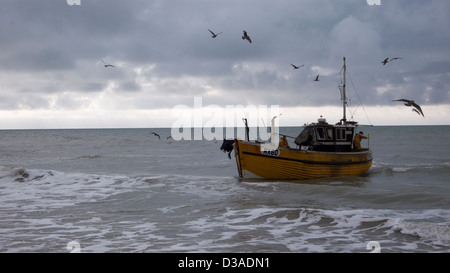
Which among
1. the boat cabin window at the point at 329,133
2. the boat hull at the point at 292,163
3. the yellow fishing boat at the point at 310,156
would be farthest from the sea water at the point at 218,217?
the boat cabin window at the point at 329,133

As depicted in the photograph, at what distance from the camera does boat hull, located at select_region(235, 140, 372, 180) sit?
58.6 feet

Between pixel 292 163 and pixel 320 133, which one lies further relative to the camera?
pixel 320 133

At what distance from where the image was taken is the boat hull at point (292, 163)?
17875 mm

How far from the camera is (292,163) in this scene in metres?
17.9

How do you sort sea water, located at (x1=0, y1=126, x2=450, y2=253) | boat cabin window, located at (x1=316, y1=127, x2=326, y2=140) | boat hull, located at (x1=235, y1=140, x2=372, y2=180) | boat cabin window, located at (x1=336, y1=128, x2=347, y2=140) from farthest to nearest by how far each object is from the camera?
boat cabin window, located at (x1=336, y1=128, x2=347, y2=140) < boat cabin window, located at (x1=316, y1=127, x2=326, y2=140) < boat hull, located at (x1=235, y1=140, x2=372, y2=180) < sea water, located at (x1=0, y1=126, x2=450, y2=253)

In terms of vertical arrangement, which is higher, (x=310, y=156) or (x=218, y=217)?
(x=310, y=156)

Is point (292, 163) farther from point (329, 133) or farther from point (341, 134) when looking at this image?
point (341, 134)
